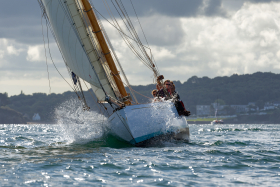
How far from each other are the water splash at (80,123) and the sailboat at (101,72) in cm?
65

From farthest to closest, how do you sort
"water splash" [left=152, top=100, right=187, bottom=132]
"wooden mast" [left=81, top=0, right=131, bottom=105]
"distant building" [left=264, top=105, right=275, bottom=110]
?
"distant building" [left=264, top=105, right=275, bottom=110] → "wooden mast" [left=81, top=0, right=131, bottom=105] → "water splash" [left=152, top=100, right=187, bottom=132]

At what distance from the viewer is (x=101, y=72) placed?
13562mm

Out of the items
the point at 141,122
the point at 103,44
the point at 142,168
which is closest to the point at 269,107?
the point at 103,44

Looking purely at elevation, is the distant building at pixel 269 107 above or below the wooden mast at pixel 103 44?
below

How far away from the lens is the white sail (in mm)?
12438

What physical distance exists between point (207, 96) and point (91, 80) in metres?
161

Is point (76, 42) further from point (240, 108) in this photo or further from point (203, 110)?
point (240, 108)

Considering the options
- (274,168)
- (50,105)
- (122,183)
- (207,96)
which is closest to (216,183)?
(122,183)

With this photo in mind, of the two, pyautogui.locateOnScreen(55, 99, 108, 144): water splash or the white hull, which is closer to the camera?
the white hull

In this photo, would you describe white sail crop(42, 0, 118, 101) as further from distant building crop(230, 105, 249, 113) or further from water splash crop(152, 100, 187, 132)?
distant building crop(230, 105, 249, 113)

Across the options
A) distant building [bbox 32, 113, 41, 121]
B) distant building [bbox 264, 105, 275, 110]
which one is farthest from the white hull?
distant building [bbox 264, 105, 275, 110]

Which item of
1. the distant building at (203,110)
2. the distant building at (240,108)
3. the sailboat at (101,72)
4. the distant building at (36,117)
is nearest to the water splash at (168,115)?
the sailboat at (101,72)

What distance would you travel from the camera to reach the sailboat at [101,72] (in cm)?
1159

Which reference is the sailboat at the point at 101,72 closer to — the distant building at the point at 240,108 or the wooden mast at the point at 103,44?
the wooden mast at the point at 103,44
